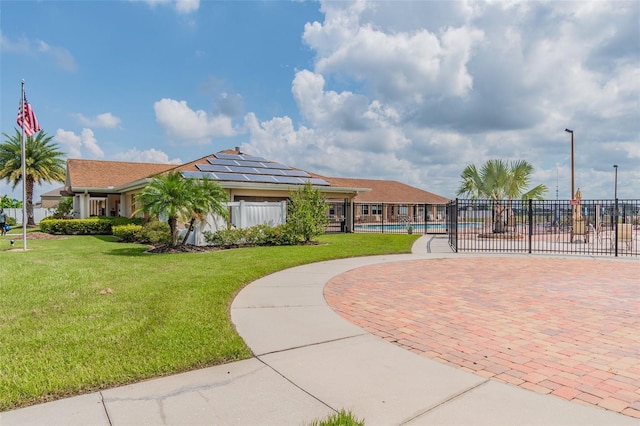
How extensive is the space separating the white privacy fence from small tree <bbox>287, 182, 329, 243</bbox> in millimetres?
672

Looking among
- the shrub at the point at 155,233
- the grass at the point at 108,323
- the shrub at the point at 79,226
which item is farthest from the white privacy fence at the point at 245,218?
the shrub at the point at 79,226

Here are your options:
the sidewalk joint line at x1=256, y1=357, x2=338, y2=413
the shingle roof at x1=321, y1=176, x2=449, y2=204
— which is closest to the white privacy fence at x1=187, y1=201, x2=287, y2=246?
the sidewalk joint line at x1=256, y1=357, x2=338, y2=413

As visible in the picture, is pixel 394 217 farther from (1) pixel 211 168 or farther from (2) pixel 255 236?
(2) pixel 255 236

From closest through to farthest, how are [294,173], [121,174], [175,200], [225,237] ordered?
[175,200]
[225,237]
[294,173]
[121,174]

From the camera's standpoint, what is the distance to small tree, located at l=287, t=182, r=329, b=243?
634 inches

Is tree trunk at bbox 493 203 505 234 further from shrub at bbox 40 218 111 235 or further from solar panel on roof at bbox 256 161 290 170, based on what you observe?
shrub at bbox 40 218 111 235

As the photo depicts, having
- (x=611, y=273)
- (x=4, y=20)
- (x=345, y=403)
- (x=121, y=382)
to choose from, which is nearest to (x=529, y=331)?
(x=345, y=403)

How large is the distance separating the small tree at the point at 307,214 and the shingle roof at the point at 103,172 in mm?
16824

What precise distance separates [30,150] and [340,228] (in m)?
27.5

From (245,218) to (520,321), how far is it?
12.5 meters

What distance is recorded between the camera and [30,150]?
32.5 metres

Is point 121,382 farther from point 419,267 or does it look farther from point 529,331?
point 419,267

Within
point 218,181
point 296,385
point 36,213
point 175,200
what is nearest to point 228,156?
point 218,181

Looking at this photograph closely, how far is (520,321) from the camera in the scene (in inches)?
215
